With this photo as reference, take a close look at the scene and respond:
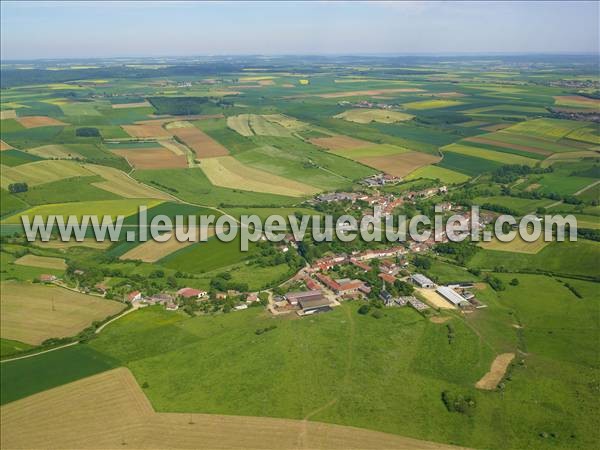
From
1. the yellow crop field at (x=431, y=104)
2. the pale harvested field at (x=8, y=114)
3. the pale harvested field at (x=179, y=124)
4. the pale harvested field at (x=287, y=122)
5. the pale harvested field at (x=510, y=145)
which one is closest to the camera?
the pale harvested field at (x=510, y=145)

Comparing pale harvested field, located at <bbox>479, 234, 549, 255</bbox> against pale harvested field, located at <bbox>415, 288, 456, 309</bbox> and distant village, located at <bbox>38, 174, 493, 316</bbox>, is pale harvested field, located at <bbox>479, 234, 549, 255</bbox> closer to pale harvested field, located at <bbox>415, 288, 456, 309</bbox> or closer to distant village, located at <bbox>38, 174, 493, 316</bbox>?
distant village, located at <bbox>38, 174, 493, 316</bbox>

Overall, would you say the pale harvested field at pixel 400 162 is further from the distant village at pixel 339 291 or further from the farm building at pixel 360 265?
the farm building at pixel 360 265

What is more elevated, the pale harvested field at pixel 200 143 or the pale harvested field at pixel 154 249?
the pale harvested field at pixel 200 143

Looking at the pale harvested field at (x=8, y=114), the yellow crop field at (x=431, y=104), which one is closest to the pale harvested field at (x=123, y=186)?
the pale harvested field at (x=8, y=114)

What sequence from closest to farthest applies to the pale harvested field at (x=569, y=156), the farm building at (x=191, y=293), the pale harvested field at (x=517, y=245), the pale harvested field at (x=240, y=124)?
the farm building at (x=191, y=293)
the pale harvested field at (x=517, y=245)
the pale harvested field at (x=569, y=156)
the pale harvested field at (x=240, y=124)

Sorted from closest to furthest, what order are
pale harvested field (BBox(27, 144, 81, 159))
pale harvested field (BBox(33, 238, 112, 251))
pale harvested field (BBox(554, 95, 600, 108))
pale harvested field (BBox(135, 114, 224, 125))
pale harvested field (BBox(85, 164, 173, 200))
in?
pale harvested field (BBox(33, 238, 112, 251)), pale harvested field (BBox(85, 164, 173, 200)), pale harvested field (BBox(27, 144, 81, 159)), pale harvested field (BBox(135, 114, 224, 125)), pale harvested field (BBox(554, 95, 600, 108))

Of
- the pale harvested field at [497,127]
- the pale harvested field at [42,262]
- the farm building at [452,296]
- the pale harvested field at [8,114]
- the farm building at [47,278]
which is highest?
the pale harvested field at [8,114]

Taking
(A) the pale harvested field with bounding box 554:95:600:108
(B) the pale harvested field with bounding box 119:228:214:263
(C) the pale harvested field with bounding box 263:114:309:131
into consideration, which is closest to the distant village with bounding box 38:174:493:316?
(B) the pale harvested field with bounding box 119:228:214:263
